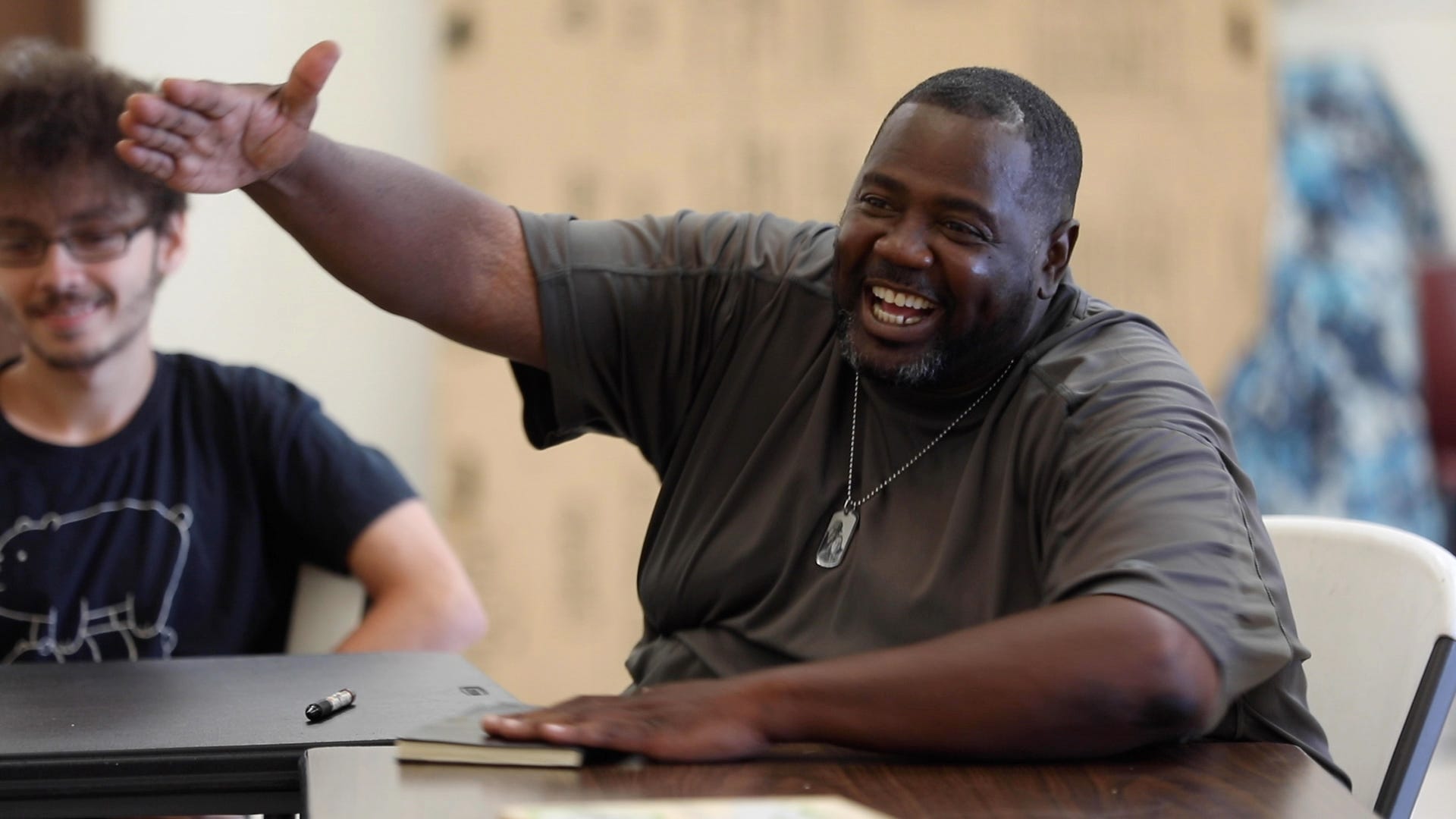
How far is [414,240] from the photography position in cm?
155

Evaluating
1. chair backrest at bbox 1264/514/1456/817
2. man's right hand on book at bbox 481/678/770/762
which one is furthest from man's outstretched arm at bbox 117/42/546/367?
chair backrest at bbox 1264/514/1456/817

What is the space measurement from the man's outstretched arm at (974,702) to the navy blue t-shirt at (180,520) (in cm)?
87

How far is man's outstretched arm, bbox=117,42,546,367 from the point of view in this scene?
1.38 meters

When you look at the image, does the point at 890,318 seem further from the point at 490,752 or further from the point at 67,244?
the point at 67,244

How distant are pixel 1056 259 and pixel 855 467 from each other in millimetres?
265

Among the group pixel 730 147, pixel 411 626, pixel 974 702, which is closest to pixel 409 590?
pixel 411 626

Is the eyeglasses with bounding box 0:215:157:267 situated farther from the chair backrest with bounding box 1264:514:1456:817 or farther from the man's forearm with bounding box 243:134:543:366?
the chair backrest with bounding box 1264:514:1456:817

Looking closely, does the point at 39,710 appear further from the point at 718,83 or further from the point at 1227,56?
the point at 1227,56

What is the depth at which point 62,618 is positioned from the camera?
1.77 meters

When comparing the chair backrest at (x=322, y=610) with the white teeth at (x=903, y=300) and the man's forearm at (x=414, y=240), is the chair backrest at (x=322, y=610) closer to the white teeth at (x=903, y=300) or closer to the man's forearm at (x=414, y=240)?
the man's forearm at (x=414, y=240)

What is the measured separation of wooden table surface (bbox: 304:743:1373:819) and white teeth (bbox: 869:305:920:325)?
1.48 ft

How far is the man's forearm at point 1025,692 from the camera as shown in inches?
40.7

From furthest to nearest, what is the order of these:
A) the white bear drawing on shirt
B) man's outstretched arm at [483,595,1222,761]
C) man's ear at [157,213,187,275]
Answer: man's ear at [157,213,187,275] → the white bear drawing on shirt → man's outstretched arm at [483,595,1222,761]

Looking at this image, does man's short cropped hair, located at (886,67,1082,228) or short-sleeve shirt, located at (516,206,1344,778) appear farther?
man's short cropped hair, located at (886,67,1082,228)
